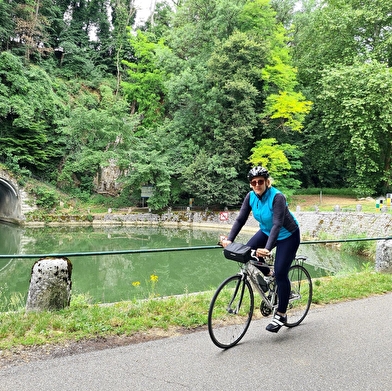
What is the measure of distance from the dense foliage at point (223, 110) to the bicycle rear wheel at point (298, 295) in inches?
714

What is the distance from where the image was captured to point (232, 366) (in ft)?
8.59

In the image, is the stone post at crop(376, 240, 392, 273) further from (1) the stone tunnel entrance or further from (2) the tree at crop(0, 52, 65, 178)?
(2) the tree at crop(0, 52, 65, 178)

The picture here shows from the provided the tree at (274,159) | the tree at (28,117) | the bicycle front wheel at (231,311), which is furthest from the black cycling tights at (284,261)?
the tree at (28,117)

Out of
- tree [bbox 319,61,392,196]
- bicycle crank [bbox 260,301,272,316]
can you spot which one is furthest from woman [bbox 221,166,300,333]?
tree [bbox 319,61,392,196]

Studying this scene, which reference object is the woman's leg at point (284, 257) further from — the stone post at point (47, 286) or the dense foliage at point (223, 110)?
the dense foliage at point (223, 110)

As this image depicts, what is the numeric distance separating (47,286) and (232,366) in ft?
7.20

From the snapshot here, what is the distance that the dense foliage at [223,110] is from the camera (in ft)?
70.6

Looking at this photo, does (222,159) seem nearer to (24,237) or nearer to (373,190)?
(373,190)

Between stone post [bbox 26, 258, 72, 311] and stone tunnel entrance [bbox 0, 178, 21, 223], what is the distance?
21074 mm

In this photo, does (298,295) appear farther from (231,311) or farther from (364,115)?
(364,115)

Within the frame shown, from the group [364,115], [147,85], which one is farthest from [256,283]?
[147,85]

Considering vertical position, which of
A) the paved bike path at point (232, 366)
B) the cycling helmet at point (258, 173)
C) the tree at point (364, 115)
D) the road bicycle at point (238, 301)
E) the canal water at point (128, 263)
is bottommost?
the canal water at point (128, 263)

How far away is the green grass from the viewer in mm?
3025

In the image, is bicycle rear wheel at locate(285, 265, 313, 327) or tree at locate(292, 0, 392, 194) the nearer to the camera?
bicycle rear wheel at locate(285, 265, 313, 327)
